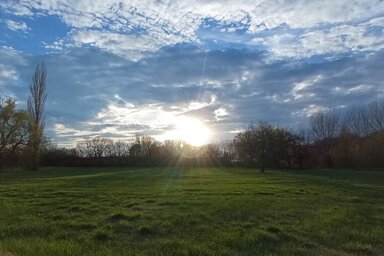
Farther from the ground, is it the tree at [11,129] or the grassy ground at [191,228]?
the tree at [11,129]

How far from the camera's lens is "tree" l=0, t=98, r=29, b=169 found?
197 ft

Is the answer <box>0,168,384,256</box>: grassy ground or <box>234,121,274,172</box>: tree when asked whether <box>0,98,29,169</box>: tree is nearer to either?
<box>234,121,274,172</box>: tree

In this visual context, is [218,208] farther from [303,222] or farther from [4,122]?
[4,122]

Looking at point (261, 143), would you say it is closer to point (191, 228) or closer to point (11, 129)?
point (11, 129)

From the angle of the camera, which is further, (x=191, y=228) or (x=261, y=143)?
(x=261, y=143)

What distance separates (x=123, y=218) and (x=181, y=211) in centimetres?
247

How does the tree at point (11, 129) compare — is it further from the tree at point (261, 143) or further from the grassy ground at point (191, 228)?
the grassy ground at point (191, 228)

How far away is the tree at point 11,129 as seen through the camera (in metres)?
60.1

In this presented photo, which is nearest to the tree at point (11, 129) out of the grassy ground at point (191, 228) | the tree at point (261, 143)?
the tree at point (261, 143)

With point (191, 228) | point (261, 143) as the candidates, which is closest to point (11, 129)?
point (261, 143)

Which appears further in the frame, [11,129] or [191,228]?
[11,129]

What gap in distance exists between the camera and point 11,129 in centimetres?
6041

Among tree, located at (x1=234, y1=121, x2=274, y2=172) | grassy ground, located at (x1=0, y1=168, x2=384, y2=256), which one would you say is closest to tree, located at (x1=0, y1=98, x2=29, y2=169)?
tree, located at (x1=234, y1=121, x2=274, y2=172)

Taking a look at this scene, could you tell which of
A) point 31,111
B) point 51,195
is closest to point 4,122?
point 31,111
